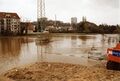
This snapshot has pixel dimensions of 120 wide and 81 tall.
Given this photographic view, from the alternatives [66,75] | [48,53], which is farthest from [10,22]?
[66,75]

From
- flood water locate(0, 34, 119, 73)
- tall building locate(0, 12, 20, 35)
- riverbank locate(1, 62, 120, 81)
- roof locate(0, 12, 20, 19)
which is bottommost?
flood water locate(0, 34, 119, 73)

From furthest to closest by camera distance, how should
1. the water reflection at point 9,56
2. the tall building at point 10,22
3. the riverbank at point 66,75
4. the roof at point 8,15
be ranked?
the roof at point 8,15 → the tall building at point 10,22 → the water reflection at point 9,56 → the riverbank at point 66,75

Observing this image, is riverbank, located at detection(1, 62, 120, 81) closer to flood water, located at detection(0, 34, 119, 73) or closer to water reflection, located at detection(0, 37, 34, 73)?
flood water, located at detection(0, 34, 119, 73)

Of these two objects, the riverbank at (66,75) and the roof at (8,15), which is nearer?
the riverbank at (66,75)

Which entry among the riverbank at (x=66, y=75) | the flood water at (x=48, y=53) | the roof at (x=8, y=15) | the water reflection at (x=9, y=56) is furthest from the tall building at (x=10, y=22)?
the riverbank at (x=66, y=75)

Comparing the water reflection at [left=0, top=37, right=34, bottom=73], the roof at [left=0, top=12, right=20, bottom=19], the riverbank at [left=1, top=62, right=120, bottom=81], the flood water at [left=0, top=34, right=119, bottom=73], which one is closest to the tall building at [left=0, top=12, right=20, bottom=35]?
the roof at [left=0, top=12, right=20, bottom=19]

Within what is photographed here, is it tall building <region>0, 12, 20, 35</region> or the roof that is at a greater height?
the roof

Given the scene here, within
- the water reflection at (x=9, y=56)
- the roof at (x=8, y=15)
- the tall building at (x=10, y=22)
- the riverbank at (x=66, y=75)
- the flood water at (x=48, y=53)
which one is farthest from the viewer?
the roof at (x=8, y=15)

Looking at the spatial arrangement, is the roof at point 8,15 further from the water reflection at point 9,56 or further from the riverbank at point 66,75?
the riverbank at point 66,75

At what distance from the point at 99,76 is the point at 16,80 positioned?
4385mm

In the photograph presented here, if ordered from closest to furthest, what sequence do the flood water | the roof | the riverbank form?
the riverbank → the flood water → the roof

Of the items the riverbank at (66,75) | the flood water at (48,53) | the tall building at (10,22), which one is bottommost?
the flood water at (48,53)

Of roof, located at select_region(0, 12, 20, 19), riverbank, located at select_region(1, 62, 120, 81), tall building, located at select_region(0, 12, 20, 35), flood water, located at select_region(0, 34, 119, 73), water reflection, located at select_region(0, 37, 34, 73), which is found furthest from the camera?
roof, located at select_region(0, 12, 20, 19)

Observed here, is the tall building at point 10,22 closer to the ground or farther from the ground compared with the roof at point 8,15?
closer to the ground
